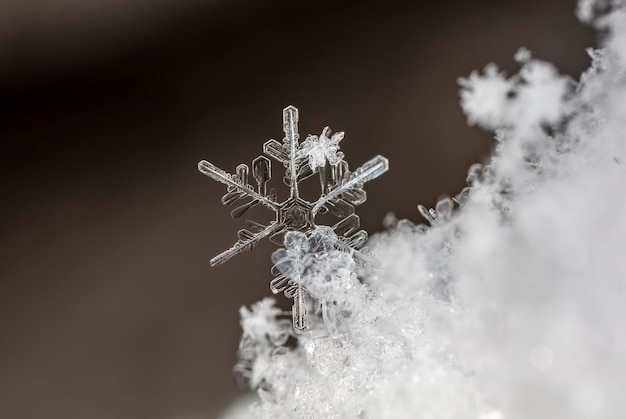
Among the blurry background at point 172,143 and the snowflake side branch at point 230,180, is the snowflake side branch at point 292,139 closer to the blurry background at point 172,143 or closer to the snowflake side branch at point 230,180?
the snowflake side branch at point 230,180

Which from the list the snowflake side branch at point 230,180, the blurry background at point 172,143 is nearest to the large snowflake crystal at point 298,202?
the snowflake side branch at point 230,180

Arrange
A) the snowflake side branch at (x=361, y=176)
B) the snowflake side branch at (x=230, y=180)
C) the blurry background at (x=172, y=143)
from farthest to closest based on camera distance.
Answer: the blurry background at (x=172, y=143), the snowflake side branch at (x=230, y=180), the snowflake side branch at (x=361, y=176)

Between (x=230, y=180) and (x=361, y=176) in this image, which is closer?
(x=361, y=176)

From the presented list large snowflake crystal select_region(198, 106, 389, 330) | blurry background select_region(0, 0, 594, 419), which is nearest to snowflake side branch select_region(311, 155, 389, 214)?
large snowflake crystal select_region(198, 106, 389, 330)

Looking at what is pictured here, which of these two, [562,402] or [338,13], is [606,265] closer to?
[562,402]

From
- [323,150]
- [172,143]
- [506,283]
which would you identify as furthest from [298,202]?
[172,143]

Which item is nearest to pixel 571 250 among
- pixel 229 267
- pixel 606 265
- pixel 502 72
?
pixel 606 265

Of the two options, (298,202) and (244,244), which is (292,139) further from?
(244,244)
